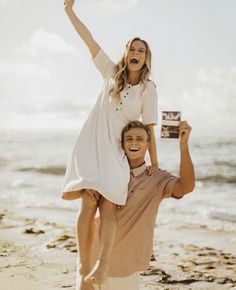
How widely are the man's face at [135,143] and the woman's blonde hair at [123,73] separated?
0.32 metres

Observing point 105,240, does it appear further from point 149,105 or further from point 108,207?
point 149,105

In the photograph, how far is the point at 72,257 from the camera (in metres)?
7.23

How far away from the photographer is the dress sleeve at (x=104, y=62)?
14.6 ft

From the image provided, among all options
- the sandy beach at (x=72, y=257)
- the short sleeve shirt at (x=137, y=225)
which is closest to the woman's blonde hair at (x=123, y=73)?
the short sleeve shirt at (x=137, y=225)

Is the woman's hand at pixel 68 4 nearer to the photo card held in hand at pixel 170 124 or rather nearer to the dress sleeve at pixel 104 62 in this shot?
the dress sleeve at pixel 104 62

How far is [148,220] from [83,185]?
56cm

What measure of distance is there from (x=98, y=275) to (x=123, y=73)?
161 cm

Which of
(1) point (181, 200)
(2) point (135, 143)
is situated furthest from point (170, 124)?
(1) point (181, 200)

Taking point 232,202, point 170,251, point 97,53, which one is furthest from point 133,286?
point 232,202

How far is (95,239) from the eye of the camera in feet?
13.4

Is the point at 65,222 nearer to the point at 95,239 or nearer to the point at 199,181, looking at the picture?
the point at 95,239

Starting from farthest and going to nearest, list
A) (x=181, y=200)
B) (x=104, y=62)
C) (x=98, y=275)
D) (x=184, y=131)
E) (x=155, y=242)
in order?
(x=181, y=200) < (x=155, y=242) < (x=104, y=62) < (x=184, y=131) < (x=98, y=275)

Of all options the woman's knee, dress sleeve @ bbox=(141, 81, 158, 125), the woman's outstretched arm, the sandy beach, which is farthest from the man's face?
the sandy beach

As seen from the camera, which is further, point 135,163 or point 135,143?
point 135,163
